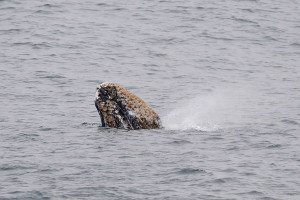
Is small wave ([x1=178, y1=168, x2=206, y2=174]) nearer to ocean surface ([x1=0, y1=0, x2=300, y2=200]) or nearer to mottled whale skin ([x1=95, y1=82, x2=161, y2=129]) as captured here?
ocean surface ([x1=0, y1=0, x2=300, y2=200])

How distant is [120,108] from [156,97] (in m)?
7.22

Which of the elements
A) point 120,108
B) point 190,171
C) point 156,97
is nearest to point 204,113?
point 156,97

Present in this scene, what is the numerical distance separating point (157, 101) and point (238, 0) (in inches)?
1253

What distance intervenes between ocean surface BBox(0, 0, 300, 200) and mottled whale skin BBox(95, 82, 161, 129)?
20.4 inches

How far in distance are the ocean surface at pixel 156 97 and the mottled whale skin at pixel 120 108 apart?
52 centimetres

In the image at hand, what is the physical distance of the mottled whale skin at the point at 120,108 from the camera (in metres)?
29.4

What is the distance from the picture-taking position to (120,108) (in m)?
29.4

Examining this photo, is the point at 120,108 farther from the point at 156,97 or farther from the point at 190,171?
the point at 156,97

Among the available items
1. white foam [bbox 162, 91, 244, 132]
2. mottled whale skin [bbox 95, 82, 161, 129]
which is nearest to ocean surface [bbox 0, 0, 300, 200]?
white foam [bbox 162, 91, 244, 132]

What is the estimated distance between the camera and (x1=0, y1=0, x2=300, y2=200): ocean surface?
23.5 metres

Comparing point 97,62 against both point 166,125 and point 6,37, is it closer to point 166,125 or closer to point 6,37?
point 6,37

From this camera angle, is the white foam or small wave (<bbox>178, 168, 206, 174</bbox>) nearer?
small wave (<bbox>178, 168, 206, 174</bbox>)

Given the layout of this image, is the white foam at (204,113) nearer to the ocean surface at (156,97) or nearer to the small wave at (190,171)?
the ocean surface at (156,97)

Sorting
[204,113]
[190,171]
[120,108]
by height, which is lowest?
[204,113]
